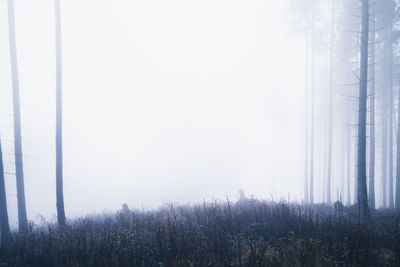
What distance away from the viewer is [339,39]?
18.9 meters

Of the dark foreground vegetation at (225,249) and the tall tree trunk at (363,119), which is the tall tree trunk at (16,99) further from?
the tall tree trunk at (363,119)

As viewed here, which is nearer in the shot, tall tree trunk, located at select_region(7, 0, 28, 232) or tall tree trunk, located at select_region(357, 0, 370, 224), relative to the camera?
tall tree trunk, located at select_region(357, 0, 370, 224)

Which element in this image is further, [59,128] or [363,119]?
[59,128]

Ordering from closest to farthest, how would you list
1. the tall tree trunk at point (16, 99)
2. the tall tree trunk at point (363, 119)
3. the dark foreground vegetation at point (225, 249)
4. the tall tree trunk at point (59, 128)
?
the dark foreground vegetation at point (225, 249) < the tall tree trunk at point (363, 119) < the tall tree trunk at point (59, 128) < the tall tree trunk at point (16, 99)

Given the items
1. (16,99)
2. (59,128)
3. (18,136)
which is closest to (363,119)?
(59,128)

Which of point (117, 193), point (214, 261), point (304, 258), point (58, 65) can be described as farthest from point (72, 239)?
point (117, 193)

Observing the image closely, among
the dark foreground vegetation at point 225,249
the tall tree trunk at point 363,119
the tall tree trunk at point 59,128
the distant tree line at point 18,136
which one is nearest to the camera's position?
the dark foreground vegetation at point 225,249

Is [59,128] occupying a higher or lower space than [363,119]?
lower

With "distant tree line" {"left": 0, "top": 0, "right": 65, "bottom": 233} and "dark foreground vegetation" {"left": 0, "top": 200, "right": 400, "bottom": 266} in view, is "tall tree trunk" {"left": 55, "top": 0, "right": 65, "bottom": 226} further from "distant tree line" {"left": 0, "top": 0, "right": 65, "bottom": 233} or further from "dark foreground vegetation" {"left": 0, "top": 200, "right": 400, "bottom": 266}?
"dark foreground vegetation" {"left": 0, "top": 200, "right": 400, "bottom": 266}

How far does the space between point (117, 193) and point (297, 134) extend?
1751 inches

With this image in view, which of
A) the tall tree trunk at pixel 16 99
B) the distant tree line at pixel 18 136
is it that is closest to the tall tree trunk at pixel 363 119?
the distant tree line at pixel 18 136

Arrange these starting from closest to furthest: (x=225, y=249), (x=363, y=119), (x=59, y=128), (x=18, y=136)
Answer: (x=225, y=249) → (x=363, y=119) → (x=59, y=128) → (x=18, y=136)

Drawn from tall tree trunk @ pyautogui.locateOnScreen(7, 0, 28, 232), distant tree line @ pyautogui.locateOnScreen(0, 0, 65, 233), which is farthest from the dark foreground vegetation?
tall tree trunk @ pyautogui.locateOnScreen(7, 0, 28, 232)

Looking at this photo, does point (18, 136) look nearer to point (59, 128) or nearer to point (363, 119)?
point (59, 128)
